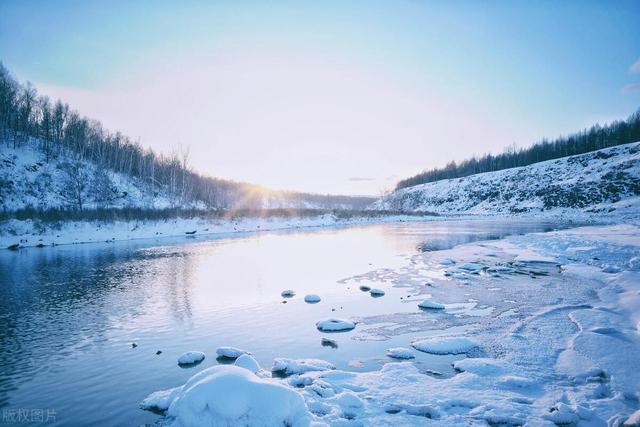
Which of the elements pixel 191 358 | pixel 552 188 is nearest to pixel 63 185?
pixel 191 358

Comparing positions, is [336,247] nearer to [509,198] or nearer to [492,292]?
[492,292]

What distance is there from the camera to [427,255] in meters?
22.9

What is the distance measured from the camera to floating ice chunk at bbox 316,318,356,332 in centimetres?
950

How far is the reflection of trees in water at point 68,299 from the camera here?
819 cm

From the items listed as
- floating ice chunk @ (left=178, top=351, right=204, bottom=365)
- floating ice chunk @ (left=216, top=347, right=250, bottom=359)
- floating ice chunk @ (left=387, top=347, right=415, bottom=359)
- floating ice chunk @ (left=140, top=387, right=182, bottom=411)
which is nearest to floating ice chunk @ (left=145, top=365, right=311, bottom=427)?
floating ice chunk @ (left=140, top=387, right=182, bottom=411)

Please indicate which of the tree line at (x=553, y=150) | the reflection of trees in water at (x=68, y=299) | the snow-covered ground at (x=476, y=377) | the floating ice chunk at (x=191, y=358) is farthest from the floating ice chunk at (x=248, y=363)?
the tree line at (x=553, y=150)

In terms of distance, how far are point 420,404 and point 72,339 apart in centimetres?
939

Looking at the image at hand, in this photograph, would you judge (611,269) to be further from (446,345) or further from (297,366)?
(297,366)

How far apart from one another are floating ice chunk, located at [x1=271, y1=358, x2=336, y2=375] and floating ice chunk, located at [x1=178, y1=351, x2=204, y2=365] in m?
1.87

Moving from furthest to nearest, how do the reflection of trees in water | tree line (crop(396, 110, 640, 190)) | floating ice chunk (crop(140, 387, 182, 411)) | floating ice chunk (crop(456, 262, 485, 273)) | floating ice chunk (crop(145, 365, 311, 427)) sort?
tree line (crop(396, 110, 640, 190)), floating ice chunk (crop(456, 262, 485, 273)), the reflection of trees in water, floating ice chunk (crop(140, 387, 182, 411)), floating ice chunk (crop(145, 365, 311, 427))

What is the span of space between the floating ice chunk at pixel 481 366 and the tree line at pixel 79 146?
185 ft

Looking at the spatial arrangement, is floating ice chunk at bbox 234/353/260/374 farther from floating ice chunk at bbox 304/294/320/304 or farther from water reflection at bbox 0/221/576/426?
floating ice chunk at bbox 304/294/320/304

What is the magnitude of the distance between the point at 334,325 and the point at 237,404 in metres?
5.16

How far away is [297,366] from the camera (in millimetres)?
6969
